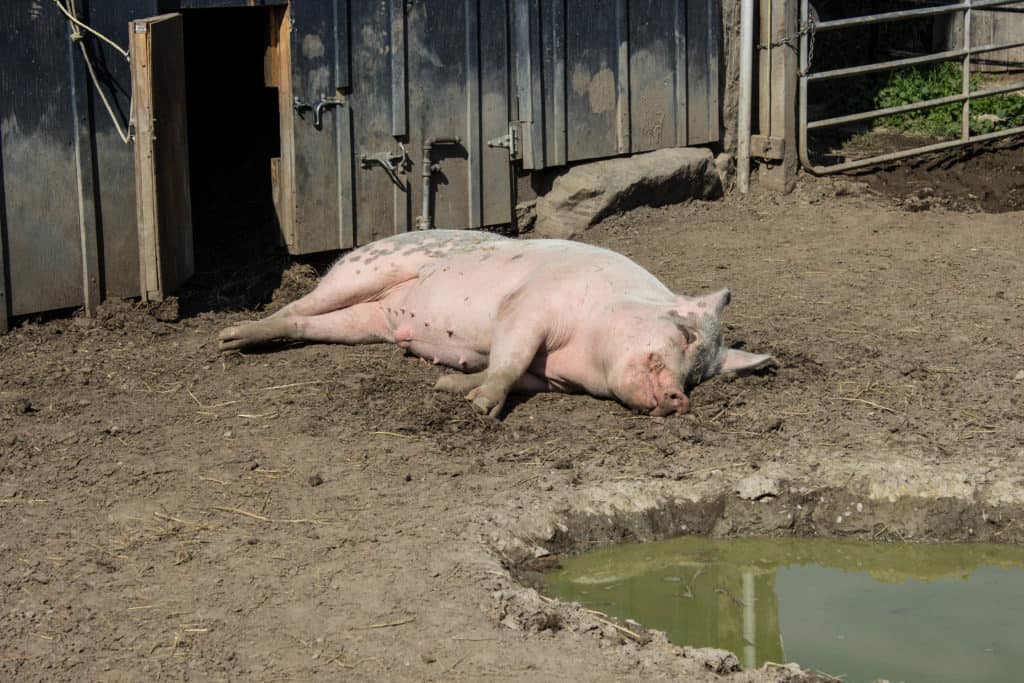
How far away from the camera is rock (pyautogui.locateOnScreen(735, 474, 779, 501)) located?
516cm

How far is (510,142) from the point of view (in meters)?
8.90

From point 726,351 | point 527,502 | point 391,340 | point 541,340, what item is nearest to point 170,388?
point 391,340

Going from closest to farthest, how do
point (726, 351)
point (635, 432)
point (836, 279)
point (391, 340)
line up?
1. point (635, 432)
2. point (726, 351)
3. point (391, 340)
4. point (836, 279)

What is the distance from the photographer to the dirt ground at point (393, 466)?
12.9ft

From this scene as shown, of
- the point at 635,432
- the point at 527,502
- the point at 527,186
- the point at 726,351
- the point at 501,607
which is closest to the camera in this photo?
the point at 501,607

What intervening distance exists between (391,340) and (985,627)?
3.41m

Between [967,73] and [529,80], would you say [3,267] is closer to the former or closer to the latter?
[529,80]

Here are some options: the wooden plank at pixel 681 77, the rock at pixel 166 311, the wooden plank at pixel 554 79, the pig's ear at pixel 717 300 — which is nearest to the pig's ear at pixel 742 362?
the pig's ear at pixel 717 300

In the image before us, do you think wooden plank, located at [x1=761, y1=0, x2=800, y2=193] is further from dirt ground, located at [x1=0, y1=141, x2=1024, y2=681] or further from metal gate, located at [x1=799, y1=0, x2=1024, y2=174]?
dirt ground, located at [x1=0, y1=141, x2=1024, y2=681]

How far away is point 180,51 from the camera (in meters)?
7.23

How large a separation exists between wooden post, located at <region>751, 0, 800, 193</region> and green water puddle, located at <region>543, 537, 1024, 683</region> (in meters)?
5.47

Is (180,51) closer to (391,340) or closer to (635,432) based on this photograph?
(391,340)

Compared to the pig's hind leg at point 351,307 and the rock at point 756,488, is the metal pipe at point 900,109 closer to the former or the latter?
the pig's hind leg at point 351,307

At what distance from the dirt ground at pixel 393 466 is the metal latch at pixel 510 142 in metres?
1.27
